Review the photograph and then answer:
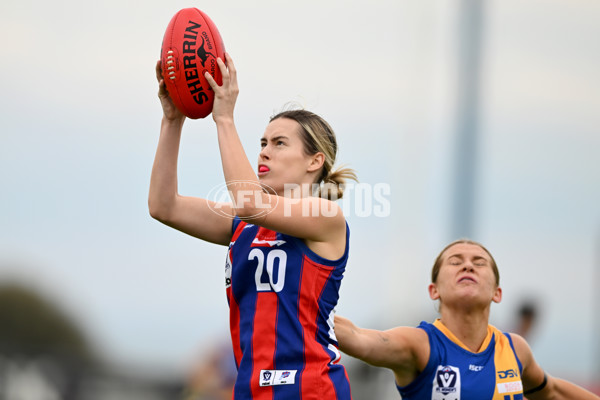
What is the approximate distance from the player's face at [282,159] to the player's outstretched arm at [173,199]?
0.35 metres

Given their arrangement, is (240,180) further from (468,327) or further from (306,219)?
A: (468,327)

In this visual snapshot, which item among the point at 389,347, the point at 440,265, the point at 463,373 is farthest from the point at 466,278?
the point at 389,347

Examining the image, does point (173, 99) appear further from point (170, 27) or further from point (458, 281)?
point (458, 281)

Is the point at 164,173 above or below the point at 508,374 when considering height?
above

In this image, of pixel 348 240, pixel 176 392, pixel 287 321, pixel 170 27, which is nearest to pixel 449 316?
pixel 348 240

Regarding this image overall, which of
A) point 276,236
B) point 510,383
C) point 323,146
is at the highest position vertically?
point 323,146

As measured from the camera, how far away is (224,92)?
10.5ft

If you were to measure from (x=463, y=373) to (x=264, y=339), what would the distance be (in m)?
1.39

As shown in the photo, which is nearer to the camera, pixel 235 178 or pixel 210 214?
pixel 235 178

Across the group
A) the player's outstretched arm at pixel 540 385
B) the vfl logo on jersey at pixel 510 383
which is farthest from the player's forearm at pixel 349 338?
the player's outstretched arm at pixel 540 385

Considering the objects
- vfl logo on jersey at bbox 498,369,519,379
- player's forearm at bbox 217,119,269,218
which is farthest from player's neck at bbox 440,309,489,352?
player's forearm at bbox 217,119,269,218

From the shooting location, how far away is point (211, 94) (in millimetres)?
3285

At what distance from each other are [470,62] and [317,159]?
15.2ft

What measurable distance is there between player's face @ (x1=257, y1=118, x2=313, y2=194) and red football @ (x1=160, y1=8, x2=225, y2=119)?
0.31 metres
